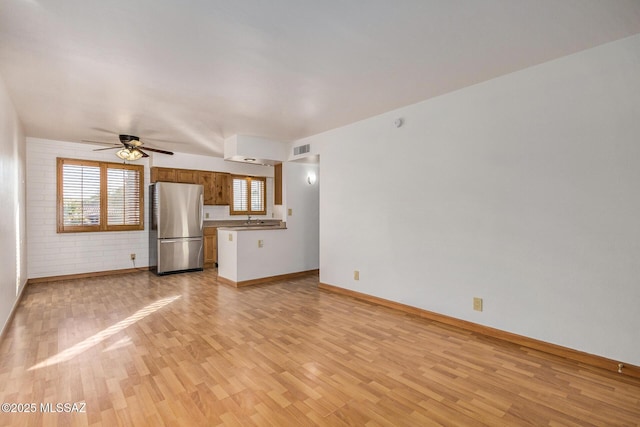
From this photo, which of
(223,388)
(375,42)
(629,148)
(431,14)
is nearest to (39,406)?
(223,388)

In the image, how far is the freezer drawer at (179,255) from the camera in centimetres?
613

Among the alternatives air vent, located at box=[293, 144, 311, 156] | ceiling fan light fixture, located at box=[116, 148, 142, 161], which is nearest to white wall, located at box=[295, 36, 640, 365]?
air vent, located at box=[293, 144, 311, 156]

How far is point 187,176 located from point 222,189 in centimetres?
84

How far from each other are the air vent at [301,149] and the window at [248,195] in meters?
2.64

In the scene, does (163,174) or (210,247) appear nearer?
(163,174)

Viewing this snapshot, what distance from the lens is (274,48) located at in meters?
2.44

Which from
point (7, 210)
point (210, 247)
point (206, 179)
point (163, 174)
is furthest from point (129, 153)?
point (210, 247)

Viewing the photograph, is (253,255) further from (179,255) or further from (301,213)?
(179,255)

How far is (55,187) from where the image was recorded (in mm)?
5637

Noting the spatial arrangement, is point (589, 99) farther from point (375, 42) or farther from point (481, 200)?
point (375, 42)

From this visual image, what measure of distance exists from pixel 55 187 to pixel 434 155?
255 inches

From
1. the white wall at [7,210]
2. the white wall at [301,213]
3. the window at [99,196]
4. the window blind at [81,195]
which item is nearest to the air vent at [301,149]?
the white wall at [301,213]

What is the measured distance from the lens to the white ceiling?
1990 mm

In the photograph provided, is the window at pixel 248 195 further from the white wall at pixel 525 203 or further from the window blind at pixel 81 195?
the white wall at pixel 525 203
